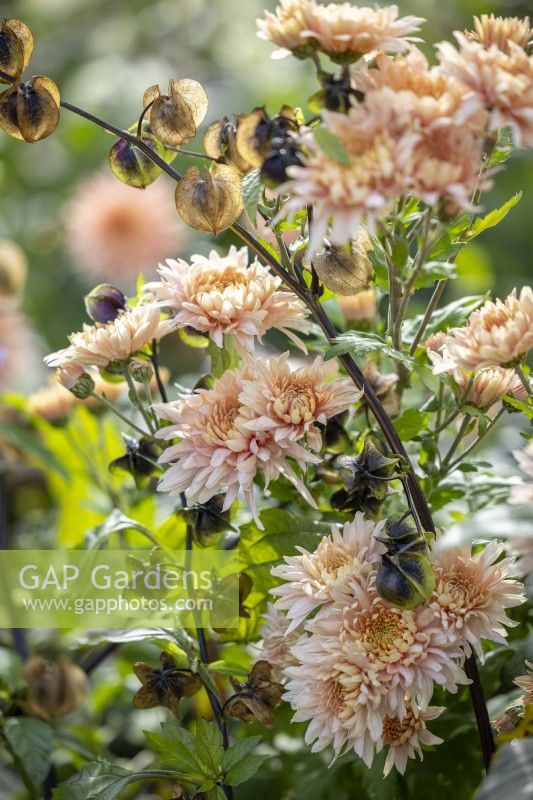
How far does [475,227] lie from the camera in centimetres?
41

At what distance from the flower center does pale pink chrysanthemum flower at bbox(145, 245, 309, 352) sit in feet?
0.09

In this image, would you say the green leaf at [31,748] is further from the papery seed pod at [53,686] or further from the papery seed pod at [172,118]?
the papery seed pod at [172,118]

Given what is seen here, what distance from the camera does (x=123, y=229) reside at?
3.69 feet

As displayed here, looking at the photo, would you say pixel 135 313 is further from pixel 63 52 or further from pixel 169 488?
pixel 63 52

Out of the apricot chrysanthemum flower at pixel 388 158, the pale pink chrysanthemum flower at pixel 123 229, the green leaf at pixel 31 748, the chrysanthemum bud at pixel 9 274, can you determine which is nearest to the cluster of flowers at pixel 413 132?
the apricot chrysanthemum flower at pixel 388 158

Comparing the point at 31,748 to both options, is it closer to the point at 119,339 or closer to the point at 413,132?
the point at 119,339

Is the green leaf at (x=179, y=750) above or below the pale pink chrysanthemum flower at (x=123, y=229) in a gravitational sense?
below

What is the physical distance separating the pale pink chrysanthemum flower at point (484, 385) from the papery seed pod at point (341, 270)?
6cm

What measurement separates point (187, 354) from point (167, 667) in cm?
79

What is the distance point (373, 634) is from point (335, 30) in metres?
0.21

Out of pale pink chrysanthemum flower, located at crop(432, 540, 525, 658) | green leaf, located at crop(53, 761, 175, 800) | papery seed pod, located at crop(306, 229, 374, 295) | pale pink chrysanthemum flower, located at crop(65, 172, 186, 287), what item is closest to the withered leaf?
papery seed pod, located at crop(306, 229, 374, 295)

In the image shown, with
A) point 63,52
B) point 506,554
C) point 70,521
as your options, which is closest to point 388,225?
point 506,554

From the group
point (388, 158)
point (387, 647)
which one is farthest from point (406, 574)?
point (388, 158)

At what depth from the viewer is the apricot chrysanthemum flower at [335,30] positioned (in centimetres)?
32
